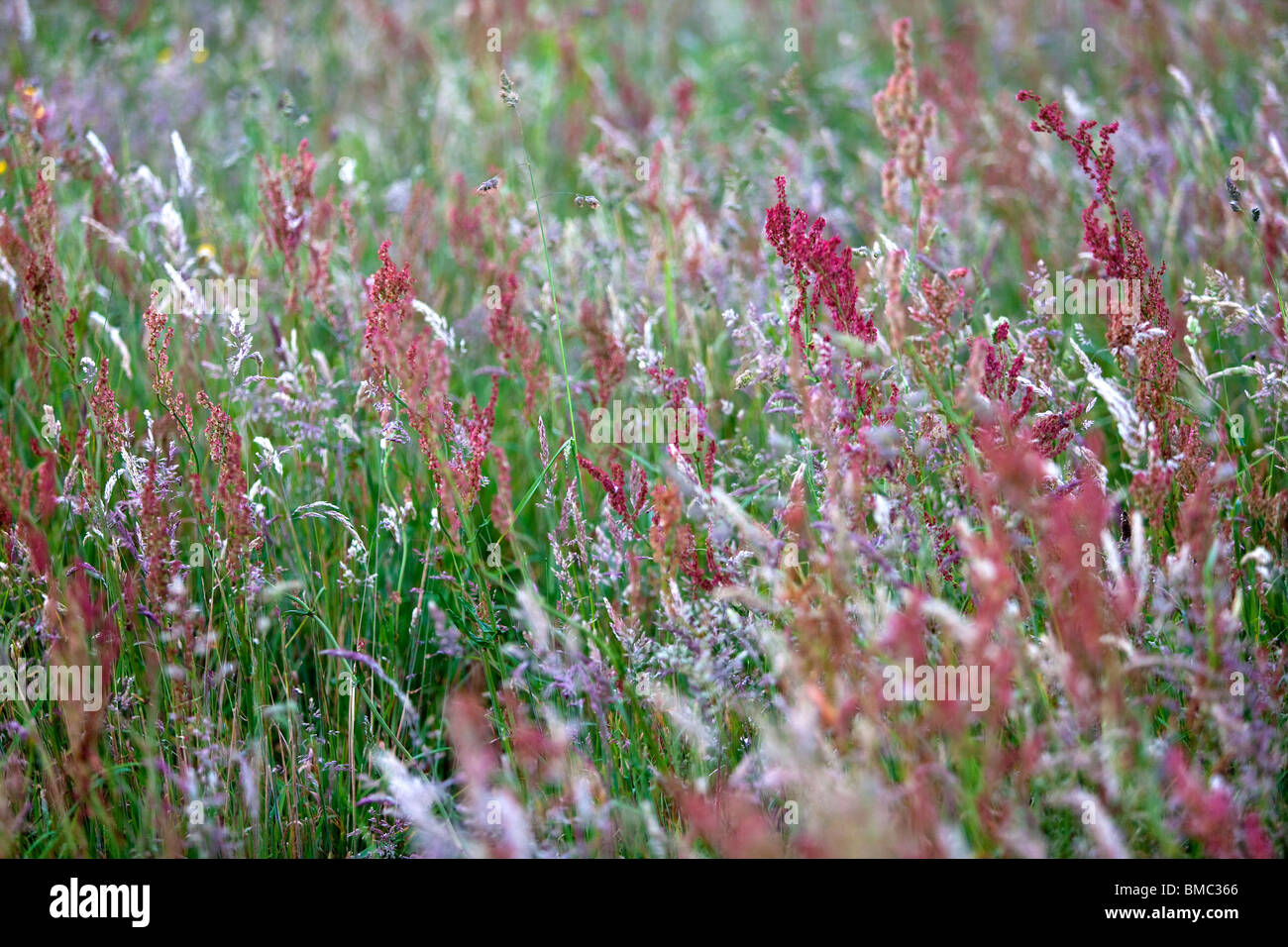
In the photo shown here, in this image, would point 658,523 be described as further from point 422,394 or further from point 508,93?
point 508,93

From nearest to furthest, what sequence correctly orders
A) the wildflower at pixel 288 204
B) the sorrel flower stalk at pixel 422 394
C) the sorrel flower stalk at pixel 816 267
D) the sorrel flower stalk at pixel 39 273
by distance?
1. the sorrel flower stalk at pixel 422 394
2. the sorrel flower stalk at pixel 816 267
3. the sorrel flower stalk at pixel 39 273
4. the wildflower at pixel 288 204

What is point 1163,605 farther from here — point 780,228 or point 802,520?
point 780,228

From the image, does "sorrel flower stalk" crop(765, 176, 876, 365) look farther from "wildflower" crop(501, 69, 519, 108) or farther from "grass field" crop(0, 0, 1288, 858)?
"wildflower" crop(501, 69, 519, 108)

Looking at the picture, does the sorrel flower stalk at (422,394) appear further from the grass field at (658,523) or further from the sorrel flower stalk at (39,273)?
the sorrel flower stalk at (39,273)

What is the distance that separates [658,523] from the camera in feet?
6.36

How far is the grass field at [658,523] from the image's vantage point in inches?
61.6

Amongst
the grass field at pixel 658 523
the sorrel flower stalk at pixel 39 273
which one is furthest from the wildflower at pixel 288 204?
the sorrel flower stalk at pixel 39 273

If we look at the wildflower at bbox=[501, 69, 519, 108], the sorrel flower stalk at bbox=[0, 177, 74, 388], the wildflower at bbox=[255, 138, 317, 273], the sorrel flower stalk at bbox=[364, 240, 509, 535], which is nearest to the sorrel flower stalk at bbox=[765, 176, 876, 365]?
the wildflower at bbox=[501, 69, 519, 108]

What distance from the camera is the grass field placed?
1.56 metres

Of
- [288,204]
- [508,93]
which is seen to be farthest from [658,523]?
[288,204]

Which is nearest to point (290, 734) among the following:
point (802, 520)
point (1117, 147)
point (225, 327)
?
point (802, 520)

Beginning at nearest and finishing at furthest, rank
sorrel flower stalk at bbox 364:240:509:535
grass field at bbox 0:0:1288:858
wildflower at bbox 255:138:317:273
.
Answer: grass field at bbox 0:0:1288:858 < sorrel flower stalk at bbox 364:240:509:535 < wildflower at bbox 255:138:317:273

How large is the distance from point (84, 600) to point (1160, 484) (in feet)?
5.74

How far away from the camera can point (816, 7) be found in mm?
6184
